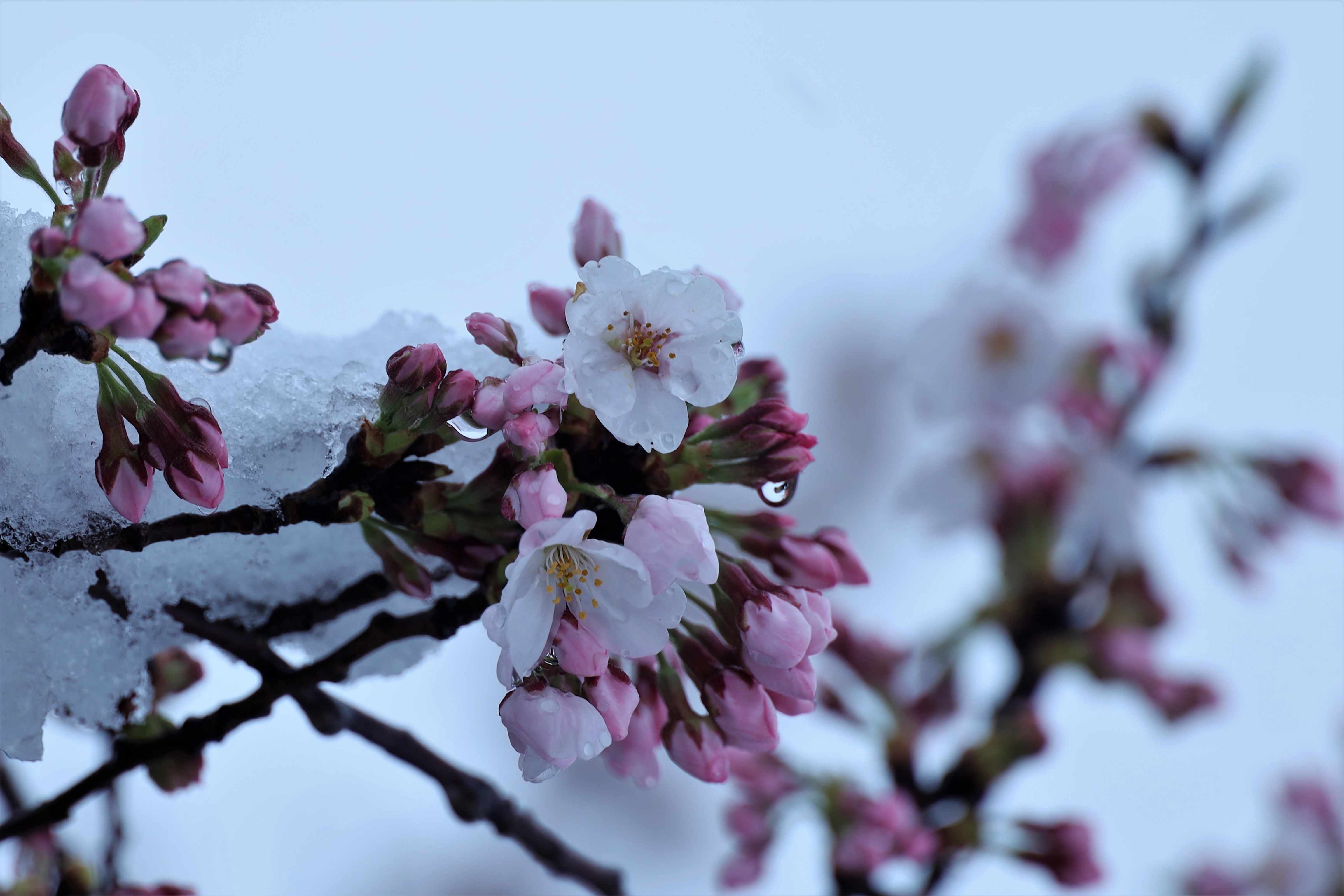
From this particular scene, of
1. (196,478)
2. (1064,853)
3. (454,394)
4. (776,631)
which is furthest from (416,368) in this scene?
(1064,853)

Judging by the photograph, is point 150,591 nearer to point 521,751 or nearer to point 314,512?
point 314,512

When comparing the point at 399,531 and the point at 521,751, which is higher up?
the point at 399,531

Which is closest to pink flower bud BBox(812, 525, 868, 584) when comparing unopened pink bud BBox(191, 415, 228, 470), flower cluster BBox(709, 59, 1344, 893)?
unopened pink bud BBox(191, 415, 228, 470)

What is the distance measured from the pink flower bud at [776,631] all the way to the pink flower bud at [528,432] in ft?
0.48

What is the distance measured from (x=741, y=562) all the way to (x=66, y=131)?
15.6 inches

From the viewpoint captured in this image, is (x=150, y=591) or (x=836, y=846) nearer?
(x=150, y=591)

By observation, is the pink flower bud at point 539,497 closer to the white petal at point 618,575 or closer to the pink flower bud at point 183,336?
the white petal at point 618,575

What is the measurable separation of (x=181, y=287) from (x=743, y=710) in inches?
13.9

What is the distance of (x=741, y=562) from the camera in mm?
558

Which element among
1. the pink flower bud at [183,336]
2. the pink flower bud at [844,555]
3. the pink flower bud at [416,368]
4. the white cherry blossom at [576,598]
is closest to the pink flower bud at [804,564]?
the pink flower bud at [844,555]

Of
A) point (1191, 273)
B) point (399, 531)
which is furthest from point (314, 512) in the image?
point (1191, 273)

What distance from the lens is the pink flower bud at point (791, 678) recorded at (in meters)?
0.55

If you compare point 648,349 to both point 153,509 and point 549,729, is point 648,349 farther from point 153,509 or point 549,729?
point 153,509

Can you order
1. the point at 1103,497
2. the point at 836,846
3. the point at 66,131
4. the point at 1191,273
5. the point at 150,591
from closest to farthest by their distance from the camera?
the point at 66,131 < the point at 150,591 < the point at 836,846 < the point at 1191,273 < the point at 1103,497
